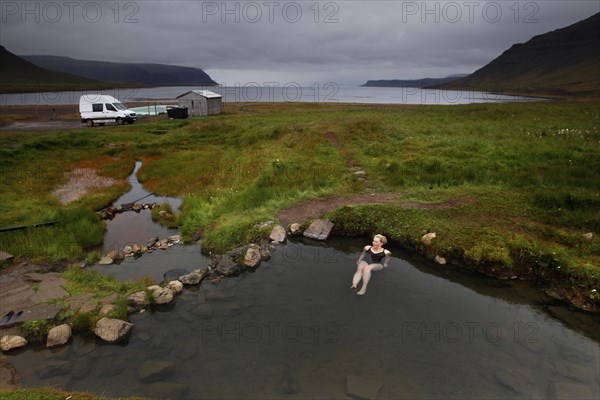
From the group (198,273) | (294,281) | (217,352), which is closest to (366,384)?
(217,352)

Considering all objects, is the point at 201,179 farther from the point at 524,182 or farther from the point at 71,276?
the point at 524,182

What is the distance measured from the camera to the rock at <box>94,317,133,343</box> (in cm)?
986

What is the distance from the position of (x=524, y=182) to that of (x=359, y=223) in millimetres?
11199

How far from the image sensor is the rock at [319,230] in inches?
639

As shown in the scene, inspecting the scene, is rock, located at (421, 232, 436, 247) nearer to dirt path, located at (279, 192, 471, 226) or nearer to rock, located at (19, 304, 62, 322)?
dirt path, located at (279, 192, 471, 226)

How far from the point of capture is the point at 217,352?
955 centimetres

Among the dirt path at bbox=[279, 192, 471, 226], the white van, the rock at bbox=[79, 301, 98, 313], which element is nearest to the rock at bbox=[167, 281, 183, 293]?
the rock at bbox=[79, 301, 98, 313]

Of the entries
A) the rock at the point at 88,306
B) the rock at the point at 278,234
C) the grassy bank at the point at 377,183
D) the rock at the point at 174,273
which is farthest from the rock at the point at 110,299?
the rock at the point at 278,234

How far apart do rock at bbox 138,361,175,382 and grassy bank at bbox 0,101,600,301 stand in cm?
699

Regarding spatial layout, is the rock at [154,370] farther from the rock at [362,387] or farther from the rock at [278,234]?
the rock at [278,234]

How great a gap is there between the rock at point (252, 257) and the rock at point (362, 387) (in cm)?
666

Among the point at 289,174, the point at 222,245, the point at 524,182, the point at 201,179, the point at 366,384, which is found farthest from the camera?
the point at 201,179

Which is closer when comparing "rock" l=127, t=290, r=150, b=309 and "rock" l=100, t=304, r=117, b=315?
"rock" l=100, t=304, r=117, b=315

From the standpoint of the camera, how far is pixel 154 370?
8844 mm
